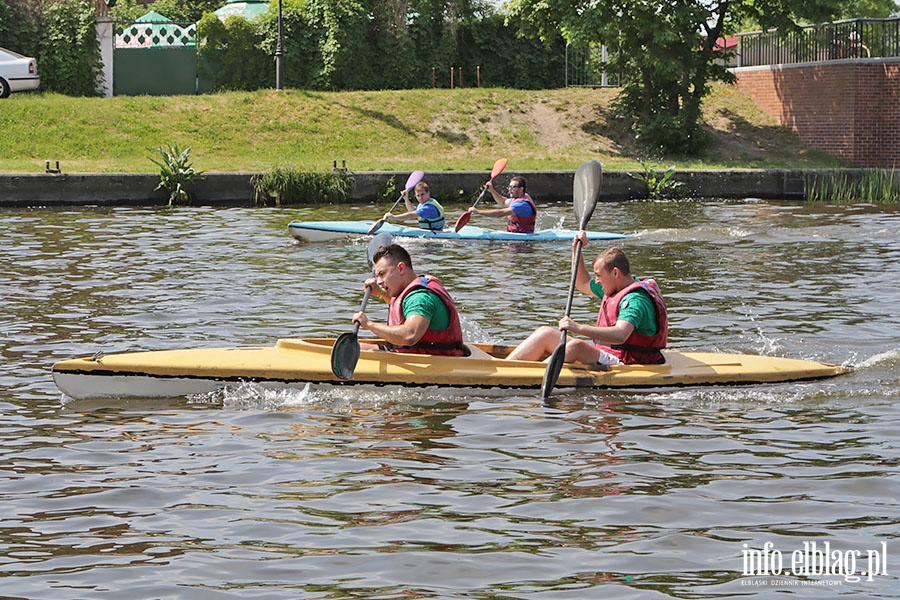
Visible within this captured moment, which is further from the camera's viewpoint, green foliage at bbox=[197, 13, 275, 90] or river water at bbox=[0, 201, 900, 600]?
green foliage at bbox=[197, 13, 275, 90]

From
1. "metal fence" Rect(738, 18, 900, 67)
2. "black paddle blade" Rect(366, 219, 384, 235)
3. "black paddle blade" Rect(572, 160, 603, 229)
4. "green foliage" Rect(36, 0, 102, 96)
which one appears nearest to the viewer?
"black paddle blade" Rect(572, 160, 603, 229)

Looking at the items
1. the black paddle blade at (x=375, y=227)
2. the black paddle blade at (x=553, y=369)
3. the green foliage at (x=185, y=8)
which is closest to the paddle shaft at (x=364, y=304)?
the black paddle blade at (x=553, y=369)

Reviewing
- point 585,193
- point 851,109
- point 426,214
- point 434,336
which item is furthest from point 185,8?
point 434,336

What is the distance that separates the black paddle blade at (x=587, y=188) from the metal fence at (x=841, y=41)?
20.4m

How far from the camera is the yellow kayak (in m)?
8.80

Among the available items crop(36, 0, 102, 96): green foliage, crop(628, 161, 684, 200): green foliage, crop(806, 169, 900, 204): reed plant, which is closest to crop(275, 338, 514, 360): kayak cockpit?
crop(628, 161, 684, 200): green foliage

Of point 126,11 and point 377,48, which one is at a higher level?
point 126,11

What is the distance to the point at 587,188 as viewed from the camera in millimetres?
10930

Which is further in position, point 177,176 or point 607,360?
point 177,176

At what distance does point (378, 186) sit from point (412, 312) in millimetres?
16299

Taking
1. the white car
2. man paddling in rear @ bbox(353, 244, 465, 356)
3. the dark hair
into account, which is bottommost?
man paddling in rear @ bbox(353, 244, 465, 356)

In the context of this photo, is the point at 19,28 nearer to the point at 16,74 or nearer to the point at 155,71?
the point at 16,74

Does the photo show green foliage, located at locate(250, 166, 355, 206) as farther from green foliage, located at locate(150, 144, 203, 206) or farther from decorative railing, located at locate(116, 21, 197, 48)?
decorative railing, located at locate(116, 21, 197, 48)

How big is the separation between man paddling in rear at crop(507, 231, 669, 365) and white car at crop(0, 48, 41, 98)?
23468 mm
